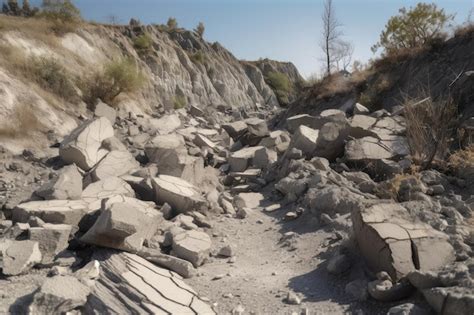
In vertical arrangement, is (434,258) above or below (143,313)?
above

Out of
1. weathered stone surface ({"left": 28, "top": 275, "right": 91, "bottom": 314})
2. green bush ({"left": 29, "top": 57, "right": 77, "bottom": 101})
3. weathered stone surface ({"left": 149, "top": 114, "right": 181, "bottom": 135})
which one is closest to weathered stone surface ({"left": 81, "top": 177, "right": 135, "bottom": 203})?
weathered stone surface ({"left": 28, "top": 275, "right": 91, "bottom": 314})

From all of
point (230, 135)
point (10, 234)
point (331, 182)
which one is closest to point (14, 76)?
point (230, 135)

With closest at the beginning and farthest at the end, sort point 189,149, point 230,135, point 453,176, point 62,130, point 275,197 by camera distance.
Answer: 1. point 453,176
2. point 275,197
3. point 189,149
4. point 62,130
5. point 230,135

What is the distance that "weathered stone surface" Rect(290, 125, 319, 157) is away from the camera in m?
7.79

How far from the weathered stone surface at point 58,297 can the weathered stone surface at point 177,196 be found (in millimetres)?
2327

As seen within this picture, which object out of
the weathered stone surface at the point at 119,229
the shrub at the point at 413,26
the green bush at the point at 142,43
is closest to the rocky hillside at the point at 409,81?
the shrub at the point at 413,26

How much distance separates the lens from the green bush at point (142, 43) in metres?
21.1

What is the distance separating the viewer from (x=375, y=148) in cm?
716

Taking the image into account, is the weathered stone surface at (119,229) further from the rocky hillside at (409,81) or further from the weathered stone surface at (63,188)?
the rocky hillside at (409,81)

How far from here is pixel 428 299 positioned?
109 inches

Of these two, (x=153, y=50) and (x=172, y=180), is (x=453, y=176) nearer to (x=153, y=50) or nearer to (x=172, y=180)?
(x=172, y=180)

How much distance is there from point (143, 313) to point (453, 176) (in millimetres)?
4964

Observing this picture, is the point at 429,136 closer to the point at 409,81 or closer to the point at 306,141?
the point at 306,141

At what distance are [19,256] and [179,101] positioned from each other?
17.8 metres
